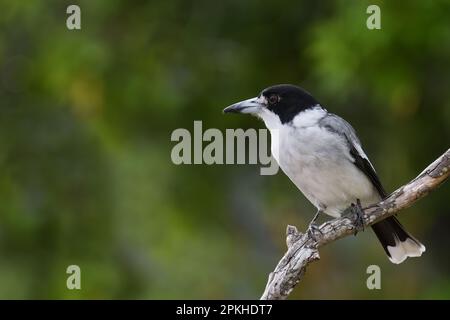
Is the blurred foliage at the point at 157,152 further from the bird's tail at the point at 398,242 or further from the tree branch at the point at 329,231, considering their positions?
the tree branch at the point at 329,231

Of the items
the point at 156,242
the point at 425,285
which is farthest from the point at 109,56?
the point at 425,285

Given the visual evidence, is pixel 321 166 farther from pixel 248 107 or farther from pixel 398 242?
pixel 398 242

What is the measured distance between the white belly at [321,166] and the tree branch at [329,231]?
0.30 metres

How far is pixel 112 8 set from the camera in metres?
8.88

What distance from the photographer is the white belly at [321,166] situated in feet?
18.7

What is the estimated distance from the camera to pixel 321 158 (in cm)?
571

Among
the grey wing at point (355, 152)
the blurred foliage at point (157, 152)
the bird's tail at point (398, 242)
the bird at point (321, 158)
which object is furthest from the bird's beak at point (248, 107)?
the blurred foliage at point (157, 152)

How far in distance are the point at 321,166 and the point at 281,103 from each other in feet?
1.62

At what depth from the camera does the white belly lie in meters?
5.71

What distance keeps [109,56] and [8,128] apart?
1.19 meters

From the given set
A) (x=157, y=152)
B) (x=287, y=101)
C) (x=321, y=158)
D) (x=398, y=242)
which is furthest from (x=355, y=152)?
(x=157, y=152)

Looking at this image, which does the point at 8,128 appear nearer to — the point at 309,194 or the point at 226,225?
the point at 226,225

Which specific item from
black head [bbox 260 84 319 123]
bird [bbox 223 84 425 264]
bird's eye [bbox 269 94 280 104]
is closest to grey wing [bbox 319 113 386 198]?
bird [bbox 223 84 425 264]

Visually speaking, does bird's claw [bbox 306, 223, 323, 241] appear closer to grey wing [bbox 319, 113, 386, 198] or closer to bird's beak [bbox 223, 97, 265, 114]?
grey wing [bbox 319, 113, 386, 198]
